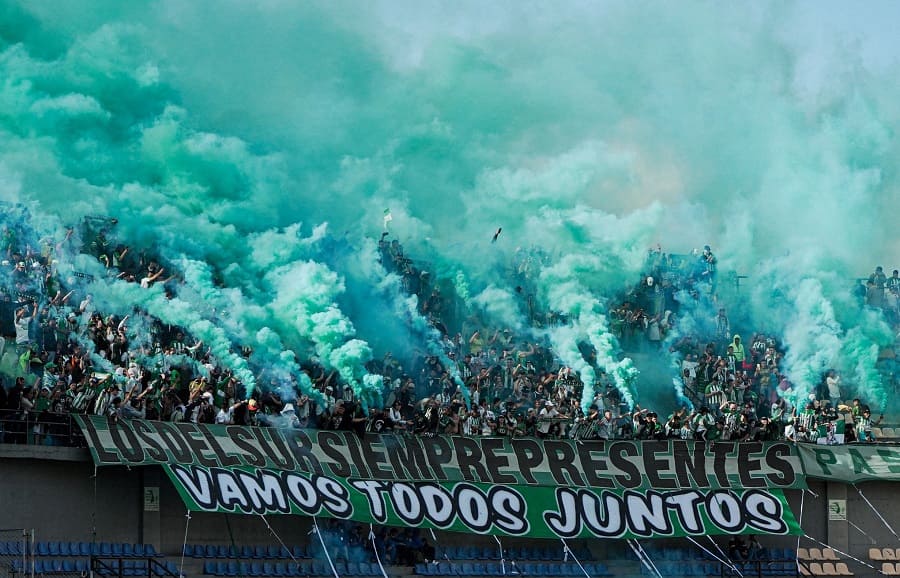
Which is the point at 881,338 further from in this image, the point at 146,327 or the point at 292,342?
the point at 146,327

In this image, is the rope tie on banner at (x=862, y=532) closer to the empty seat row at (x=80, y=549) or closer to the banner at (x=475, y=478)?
the banner at (x=475, y=478)

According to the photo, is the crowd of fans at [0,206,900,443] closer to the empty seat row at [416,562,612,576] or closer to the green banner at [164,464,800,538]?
the green banner at [164,464,800,538]

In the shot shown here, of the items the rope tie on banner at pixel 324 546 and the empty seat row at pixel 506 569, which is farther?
the empty seat row at pixel 506 569

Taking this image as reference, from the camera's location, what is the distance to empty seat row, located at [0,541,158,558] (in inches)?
1427

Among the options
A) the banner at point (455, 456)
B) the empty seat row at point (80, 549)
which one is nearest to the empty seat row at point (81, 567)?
the empty seat row at point (80, 549)

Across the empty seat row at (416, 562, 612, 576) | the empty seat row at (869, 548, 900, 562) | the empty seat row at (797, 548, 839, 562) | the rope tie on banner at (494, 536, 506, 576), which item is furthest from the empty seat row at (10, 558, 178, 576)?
the empty seat row at (869, 548, 900, 562)

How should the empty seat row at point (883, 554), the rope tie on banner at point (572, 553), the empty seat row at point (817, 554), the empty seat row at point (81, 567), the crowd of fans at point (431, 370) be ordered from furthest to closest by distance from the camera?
the empty seat row at point (883, 554) → the empty seat row at point (817, 554) → the rope tie on banner at point (572, 553) → the crowd of fans at point (431, 370) → the empty seat row at point (81, 567)

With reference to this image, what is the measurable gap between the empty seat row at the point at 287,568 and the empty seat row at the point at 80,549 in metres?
1.34

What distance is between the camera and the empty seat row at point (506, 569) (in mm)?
40375

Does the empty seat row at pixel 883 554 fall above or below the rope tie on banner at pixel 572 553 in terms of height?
above

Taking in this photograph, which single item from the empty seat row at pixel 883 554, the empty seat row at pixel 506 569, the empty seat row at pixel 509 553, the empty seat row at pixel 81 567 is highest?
the empty seat row at pixel 883 554

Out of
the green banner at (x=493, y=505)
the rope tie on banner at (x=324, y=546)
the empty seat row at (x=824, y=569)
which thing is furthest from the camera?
the empty seat row at (x=824, y=569)

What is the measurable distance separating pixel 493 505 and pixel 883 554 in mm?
9853

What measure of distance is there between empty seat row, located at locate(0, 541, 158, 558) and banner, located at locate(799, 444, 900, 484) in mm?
15550
